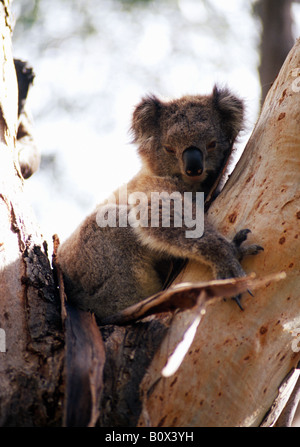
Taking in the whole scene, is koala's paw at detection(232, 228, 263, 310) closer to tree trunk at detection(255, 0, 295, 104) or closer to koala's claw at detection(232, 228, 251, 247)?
koala's claw at detection(232, 228, 251, 247)

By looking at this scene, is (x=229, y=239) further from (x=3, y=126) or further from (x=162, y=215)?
(x=3, y=126)

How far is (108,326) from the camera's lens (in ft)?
8.34

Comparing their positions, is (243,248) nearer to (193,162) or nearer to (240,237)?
(240,237)

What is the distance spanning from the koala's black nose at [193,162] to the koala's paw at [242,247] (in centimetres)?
95

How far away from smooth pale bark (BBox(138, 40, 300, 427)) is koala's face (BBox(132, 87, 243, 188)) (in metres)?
0.83

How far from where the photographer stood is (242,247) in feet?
8.38

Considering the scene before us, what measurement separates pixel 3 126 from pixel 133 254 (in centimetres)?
127

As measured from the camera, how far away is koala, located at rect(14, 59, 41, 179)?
4113 millimetres

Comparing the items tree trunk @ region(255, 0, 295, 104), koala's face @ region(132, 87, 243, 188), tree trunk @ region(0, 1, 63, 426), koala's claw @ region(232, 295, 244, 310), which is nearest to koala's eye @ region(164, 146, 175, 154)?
koala's face @ region(132, 87, 243, 188)

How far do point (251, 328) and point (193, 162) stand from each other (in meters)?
1.50

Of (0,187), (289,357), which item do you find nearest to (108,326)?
(289,357)

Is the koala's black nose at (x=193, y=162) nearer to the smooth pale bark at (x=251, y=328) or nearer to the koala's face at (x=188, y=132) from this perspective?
the koala's face at (x=188, y=132)

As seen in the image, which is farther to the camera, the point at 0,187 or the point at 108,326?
the point at 0,187

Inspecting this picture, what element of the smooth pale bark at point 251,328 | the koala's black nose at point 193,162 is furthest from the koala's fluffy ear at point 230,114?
the smooth pale bark at point 251,328
